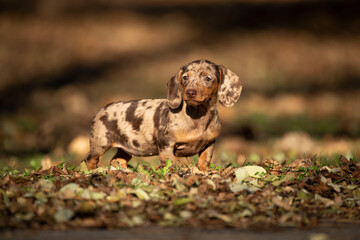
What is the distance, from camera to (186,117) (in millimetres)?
6086

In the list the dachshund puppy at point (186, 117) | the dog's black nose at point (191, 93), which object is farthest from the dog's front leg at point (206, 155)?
the dog's black nose at point (191, 93)

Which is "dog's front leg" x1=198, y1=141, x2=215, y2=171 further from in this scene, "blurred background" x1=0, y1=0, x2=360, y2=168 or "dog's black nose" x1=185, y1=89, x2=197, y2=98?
"blurred background" x1=0, y1=0, x2=360, y2=168

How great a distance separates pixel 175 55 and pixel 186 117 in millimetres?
12020

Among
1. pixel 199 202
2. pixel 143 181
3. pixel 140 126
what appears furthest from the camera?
pixel 140 126

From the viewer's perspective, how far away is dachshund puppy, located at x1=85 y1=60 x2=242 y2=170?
235 inches

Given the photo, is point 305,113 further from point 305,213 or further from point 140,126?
point 305,213

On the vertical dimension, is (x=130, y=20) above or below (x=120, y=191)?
above

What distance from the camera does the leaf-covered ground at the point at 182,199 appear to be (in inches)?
154

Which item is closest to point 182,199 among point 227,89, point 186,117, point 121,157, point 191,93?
point 191,93

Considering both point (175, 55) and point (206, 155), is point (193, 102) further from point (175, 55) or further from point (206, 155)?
point (175, 55)

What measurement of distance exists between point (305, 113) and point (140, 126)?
735 cm

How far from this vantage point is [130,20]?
63.4ft

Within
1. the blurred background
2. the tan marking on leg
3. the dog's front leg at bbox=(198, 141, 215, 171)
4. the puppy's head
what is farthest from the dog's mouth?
the blurred background

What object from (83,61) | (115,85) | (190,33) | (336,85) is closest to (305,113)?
(336,85)
